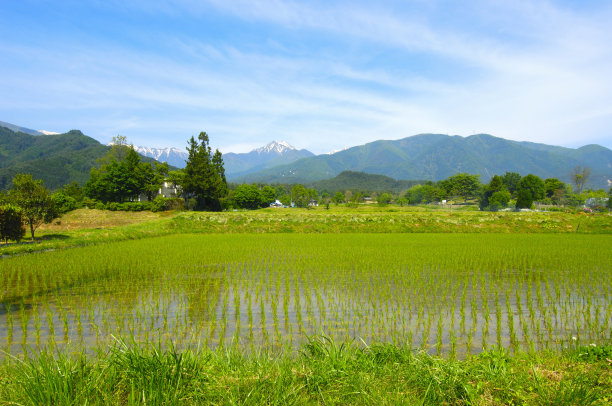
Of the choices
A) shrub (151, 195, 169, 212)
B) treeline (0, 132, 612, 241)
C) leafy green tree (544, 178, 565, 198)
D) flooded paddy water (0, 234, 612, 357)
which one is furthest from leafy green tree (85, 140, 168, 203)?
leafy green tree (544, 178, 565, 198)

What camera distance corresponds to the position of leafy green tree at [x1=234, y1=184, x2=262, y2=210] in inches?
3617

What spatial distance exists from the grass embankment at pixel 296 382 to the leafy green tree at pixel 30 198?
2262 centimetres

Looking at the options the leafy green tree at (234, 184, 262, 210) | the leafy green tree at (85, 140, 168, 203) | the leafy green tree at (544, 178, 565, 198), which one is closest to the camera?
the leafy green tree at (85, 140, 168, 203)

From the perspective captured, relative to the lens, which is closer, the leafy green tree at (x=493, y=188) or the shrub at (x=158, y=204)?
the shrub at (x=158, y=204)

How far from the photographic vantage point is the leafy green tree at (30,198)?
842 inches

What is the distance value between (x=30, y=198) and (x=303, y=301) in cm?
2270

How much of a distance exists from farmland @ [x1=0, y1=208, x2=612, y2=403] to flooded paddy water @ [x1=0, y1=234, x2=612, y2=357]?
0.15 ft

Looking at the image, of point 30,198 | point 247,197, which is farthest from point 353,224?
point 247,197

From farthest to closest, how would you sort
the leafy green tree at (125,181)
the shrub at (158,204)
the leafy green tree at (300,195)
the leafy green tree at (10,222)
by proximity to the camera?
the leafy green tree at (300,195) → the leafy green tree at (125,181) → the shrub at (158,204) → the leafy green tree at (10,222)

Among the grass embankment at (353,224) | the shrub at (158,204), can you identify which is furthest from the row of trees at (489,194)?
the grass embankment at (353,224)

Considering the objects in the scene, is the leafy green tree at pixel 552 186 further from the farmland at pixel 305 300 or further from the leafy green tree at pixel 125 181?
the leafy green tree at pixel 125 181

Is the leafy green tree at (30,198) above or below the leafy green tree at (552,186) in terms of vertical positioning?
below

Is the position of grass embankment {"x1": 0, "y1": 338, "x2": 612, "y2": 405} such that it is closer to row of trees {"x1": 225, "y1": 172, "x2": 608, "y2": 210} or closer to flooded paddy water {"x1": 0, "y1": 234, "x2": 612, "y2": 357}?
flooded paddy water {"x1": 0, "y1": 234, "x2": 612, "y2": 357}

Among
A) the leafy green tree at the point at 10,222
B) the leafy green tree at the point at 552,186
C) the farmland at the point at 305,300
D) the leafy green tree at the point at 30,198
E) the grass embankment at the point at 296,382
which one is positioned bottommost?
the farmland at the point at 305,300
